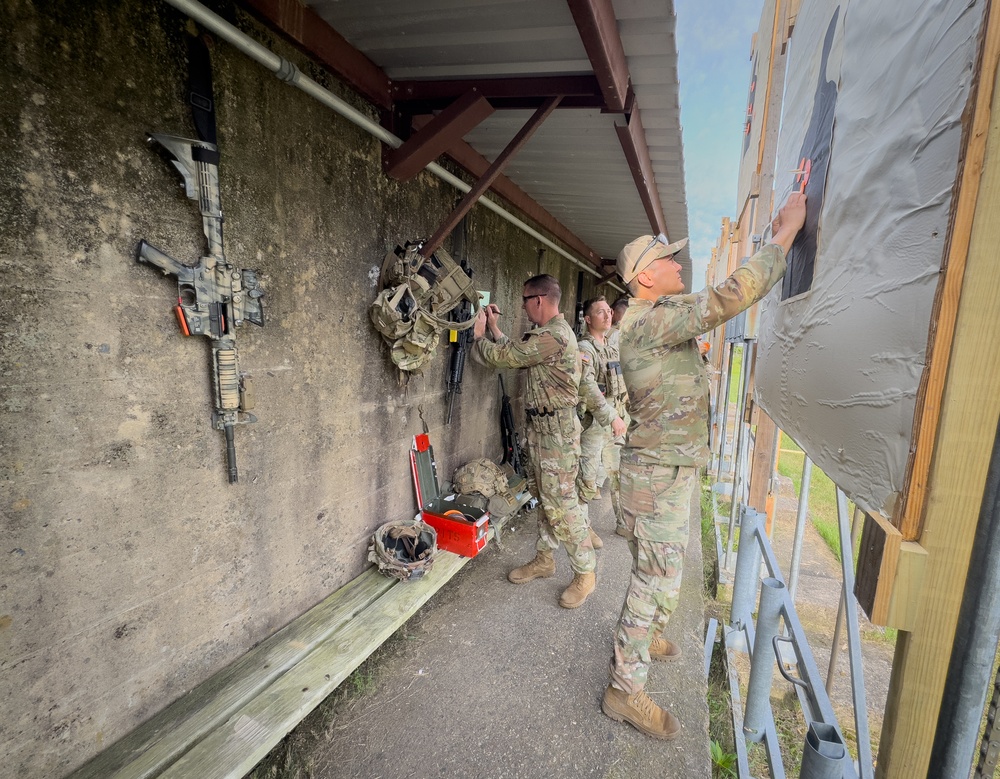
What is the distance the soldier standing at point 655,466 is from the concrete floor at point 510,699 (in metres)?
0.16

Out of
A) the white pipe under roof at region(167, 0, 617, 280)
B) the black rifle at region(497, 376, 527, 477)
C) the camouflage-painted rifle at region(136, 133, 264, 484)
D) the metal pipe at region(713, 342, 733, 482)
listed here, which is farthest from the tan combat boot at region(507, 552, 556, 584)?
the metal pipe at region(713, 342, 733, 482)

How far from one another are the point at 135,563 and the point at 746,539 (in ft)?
8.66

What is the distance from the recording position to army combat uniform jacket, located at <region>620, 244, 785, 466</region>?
2.03 meters

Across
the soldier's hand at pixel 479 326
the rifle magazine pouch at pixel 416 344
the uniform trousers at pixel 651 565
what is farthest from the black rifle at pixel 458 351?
the uniform trousers at pixel 651 565

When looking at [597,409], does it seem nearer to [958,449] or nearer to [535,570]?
[535,570]

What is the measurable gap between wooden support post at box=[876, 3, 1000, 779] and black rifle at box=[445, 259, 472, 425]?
9.67 ft

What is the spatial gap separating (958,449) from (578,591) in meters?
2.79

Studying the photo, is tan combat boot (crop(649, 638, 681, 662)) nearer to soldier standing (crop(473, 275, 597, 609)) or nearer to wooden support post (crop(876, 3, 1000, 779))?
soldier standing (crop(473, 275, 597, 609))

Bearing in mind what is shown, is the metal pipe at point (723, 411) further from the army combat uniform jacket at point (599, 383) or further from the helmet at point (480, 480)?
the helmet at point (480, 480)

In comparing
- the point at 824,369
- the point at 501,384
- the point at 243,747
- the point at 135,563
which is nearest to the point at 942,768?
the point at 824,369

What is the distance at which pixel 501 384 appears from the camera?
4.88 meters

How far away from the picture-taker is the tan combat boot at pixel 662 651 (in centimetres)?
263

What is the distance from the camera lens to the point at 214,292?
1730 millimetres

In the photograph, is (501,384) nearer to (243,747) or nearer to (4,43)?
(243,747)
